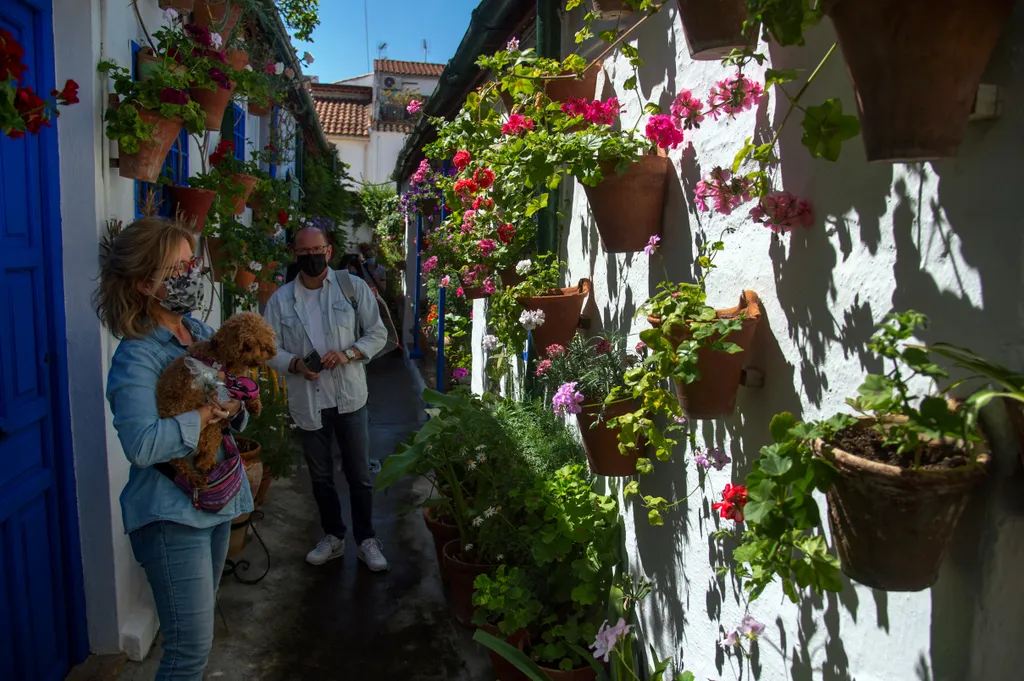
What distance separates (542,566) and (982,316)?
2.47 m

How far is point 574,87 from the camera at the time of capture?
354 centimetres

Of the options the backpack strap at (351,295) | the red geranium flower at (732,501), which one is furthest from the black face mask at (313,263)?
the red geranium flower at (732,501)

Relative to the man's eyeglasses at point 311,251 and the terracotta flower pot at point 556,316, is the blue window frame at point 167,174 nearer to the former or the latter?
the man's eyeglasses at point 311,251

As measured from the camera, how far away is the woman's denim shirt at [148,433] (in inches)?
91.0

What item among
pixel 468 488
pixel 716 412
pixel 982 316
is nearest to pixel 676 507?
pixel 716 412

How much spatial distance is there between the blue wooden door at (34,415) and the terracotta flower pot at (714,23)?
2.31 metres

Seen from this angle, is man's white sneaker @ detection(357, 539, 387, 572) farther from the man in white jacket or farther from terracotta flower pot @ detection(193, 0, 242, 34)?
terracotta flower pot @ detection(193, 0, 242, 34)

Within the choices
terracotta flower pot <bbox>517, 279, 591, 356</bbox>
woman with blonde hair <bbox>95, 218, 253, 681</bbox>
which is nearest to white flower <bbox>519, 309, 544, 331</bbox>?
terracotta flower pot <bbox>517, 279, 591, 356</bbox>

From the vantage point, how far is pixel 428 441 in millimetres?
4262

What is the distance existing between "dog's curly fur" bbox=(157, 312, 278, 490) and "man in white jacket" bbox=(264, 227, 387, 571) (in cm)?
170

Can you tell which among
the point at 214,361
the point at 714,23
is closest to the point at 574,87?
the point at 714,23

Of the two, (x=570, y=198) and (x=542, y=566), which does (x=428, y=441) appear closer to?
(x=542, y=566)

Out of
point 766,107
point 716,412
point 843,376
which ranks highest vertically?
point 766,107

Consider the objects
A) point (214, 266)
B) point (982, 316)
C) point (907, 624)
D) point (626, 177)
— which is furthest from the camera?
point (214, 266)
